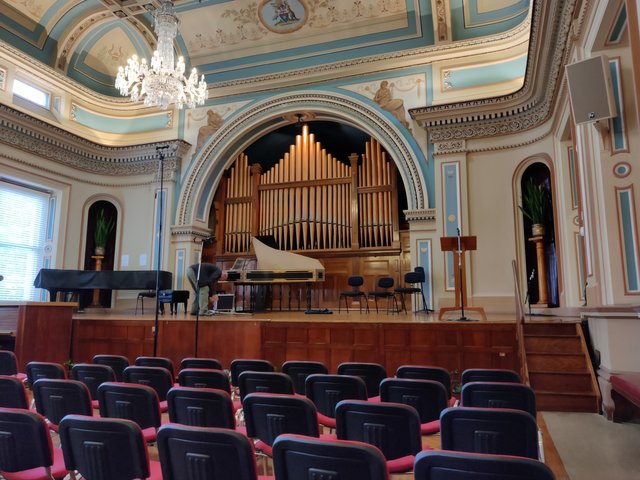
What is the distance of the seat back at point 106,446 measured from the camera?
5.78 ft

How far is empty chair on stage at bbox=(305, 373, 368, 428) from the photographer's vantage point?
2.78 meters

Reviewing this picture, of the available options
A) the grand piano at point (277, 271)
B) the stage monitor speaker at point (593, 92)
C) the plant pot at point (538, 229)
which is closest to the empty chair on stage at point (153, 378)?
the stage monitor speaker at point (593, 92)

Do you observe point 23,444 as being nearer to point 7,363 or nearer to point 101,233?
point 7,363

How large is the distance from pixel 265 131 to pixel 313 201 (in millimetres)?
1907

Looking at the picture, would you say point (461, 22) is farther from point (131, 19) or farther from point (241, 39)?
point (131, 19)

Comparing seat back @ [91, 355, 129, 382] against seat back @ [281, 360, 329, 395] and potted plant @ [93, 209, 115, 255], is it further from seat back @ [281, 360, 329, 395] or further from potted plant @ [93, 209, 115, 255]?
potted plant @ [93, 209, 115, 255]

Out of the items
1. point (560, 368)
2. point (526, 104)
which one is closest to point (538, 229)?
point (526, 104)

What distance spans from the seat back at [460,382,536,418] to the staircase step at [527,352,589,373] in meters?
2.37

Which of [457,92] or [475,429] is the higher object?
[457,92]

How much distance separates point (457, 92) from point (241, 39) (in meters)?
4.63

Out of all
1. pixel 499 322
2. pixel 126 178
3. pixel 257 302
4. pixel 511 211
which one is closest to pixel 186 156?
pixel 126 178

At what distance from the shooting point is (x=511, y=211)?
7.97 metres

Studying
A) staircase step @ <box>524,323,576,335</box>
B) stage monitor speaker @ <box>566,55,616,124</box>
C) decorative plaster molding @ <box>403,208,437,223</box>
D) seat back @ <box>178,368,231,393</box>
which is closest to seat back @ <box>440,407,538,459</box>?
seat back @ <box>178,368,231,393</box>

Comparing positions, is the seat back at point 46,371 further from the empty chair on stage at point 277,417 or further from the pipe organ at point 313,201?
the pipe organ at point 313,201
